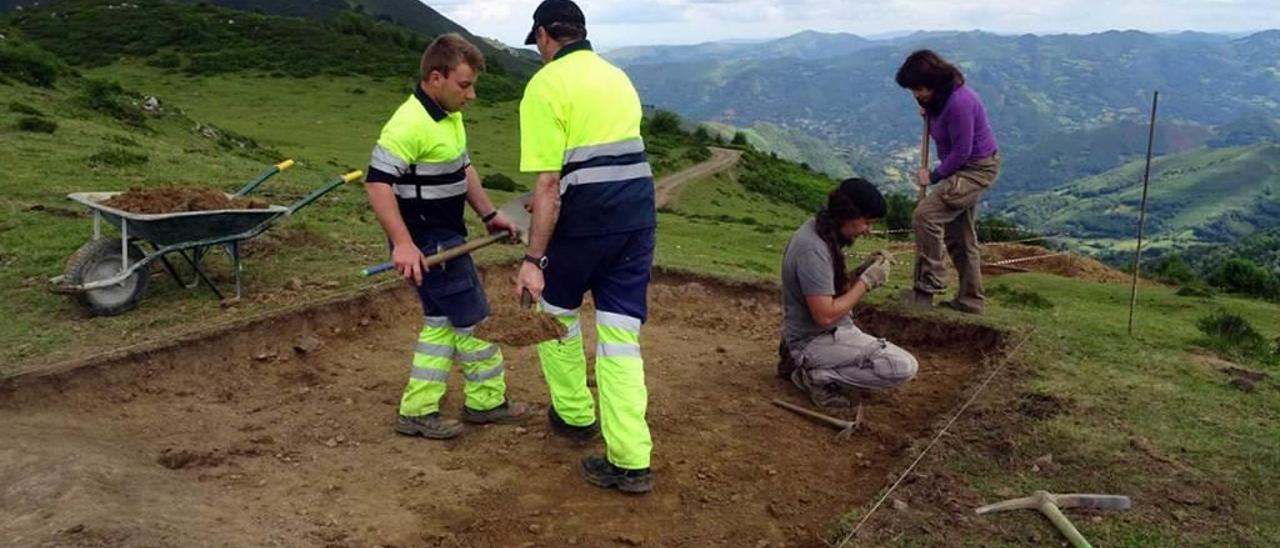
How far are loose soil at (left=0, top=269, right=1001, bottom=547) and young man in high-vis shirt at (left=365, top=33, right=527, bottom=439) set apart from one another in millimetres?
207

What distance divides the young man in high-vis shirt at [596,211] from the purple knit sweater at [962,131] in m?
3.53

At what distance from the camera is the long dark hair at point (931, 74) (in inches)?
279

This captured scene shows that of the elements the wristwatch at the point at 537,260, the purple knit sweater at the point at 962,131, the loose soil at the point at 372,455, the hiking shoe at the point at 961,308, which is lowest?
the loose soil at the point at 372,455

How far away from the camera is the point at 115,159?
12711mm

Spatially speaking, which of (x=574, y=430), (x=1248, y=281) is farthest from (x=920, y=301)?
(x=1248, y=281)

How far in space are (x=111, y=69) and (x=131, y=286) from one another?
135 ft

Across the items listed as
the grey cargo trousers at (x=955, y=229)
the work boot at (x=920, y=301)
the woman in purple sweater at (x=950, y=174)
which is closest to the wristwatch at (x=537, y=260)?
the woman in purple sweater at (x=950, y=174)

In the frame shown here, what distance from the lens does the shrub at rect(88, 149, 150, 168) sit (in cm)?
1255

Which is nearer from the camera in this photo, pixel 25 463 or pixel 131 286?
pixel 25 463

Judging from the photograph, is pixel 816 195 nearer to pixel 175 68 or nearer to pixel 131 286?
pixel 175 68

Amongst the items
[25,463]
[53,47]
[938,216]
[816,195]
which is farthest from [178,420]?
[53,47]

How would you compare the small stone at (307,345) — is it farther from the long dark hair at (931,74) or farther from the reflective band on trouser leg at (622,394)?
the long dark hair at (931,74)

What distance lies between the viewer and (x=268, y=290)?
306 inches

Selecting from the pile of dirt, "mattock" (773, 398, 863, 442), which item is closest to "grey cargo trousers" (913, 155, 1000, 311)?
"mattock" (773, 398, 863, 442)
